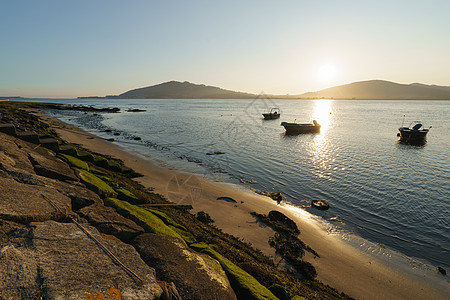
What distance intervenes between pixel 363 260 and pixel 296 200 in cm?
688

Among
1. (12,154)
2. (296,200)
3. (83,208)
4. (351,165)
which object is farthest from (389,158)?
(12,154)

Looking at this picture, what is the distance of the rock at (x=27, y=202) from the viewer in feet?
15.4

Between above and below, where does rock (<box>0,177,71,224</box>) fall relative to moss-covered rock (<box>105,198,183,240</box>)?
above

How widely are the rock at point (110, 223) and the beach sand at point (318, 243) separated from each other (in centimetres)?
651

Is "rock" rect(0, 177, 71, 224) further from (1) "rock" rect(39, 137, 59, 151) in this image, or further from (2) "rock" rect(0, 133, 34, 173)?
(1) "rock" rect(39, 137, 59, 151)

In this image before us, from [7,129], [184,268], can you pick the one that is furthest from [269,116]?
[184,268]

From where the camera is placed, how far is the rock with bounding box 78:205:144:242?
5.67 m

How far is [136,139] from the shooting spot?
39.5 metres

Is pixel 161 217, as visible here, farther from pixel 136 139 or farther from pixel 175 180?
pixel 136 139

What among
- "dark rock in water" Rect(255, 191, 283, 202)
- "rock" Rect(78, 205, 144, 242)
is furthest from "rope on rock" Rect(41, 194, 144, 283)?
"dark rock in water" Rect(255, 191, 283, 202)

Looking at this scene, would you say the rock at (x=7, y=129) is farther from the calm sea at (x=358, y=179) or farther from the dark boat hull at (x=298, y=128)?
the dark boat hull at (x=298, y=128)

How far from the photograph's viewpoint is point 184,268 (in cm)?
495

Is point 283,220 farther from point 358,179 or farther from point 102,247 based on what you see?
point 358,179

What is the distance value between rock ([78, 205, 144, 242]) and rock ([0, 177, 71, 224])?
59 centimetres
